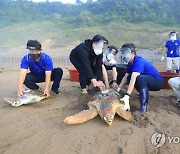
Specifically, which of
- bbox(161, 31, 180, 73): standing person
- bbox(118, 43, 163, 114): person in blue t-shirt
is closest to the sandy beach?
bbox(118, 43, 163, 114): person in blue t-shirt

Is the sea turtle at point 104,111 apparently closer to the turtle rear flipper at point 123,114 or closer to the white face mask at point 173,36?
the turtle rear flipper at point 123,114

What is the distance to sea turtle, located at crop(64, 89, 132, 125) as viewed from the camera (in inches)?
104

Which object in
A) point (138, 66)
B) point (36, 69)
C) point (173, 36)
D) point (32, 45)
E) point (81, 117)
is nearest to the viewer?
point (81, 117)

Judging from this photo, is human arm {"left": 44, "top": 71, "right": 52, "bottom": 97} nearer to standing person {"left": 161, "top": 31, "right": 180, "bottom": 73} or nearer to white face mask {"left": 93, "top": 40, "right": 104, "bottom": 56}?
white face mask {"left": 93, "top": 40, "right": 104, "bottom": 56}

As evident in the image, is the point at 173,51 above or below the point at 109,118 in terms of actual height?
above

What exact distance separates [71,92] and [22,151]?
2153 millimetres

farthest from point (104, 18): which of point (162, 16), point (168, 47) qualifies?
point (168, 47)

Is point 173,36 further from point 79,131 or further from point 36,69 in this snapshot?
point 79,131

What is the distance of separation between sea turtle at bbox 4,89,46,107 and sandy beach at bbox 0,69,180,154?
0.08 metres

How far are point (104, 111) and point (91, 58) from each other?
4.22 ft

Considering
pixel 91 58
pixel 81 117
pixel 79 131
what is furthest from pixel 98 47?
pixel 79 131

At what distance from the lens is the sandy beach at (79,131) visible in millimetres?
2275

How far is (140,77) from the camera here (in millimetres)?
3176

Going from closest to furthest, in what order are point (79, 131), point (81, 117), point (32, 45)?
point (79, 131) → point (81, 117) → point (32, 45)
